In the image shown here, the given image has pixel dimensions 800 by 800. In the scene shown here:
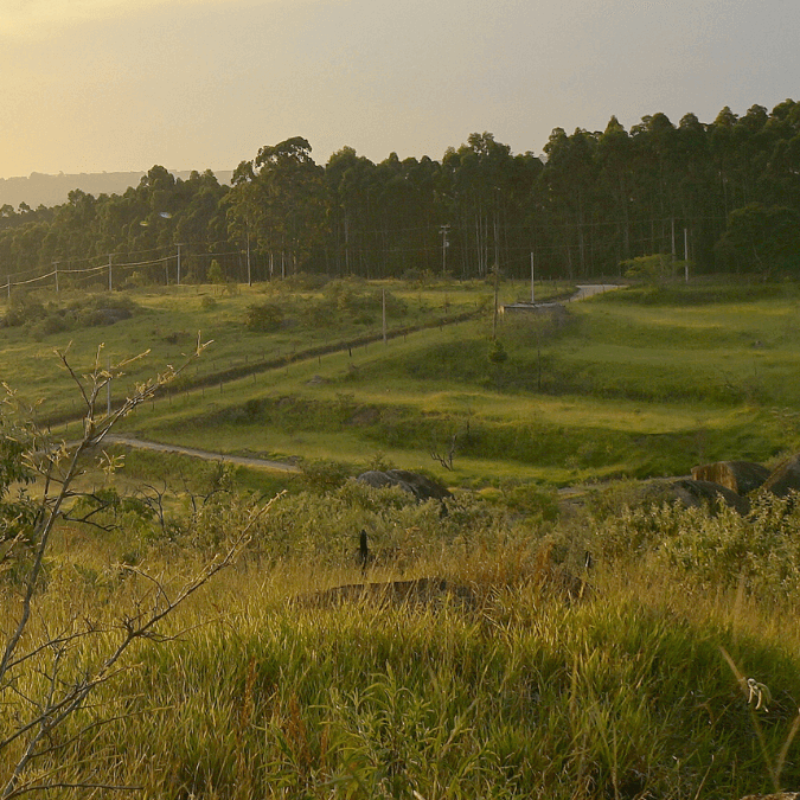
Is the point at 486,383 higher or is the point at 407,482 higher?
the point at 486,383

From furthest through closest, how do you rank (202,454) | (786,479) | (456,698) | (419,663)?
(202,454)
(786,479)
(419,663)
(456,698)

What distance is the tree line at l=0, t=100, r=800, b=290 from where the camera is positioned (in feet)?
286

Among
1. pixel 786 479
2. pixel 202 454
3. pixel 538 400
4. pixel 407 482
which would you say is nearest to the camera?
pixel 786 479

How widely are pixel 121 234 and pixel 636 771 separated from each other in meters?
131

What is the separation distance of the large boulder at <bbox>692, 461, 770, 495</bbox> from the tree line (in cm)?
6177

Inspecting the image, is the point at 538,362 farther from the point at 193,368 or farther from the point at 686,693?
the point at 686,693

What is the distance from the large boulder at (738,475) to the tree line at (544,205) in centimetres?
6177

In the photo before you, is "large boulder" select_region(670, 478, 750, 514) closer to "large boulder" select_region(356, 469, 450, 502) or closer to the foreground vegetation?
"large boulder" select_region(356, 469, 450, 502)

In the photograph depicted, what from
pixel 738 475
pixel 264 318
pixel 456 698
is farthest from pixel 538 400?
pixel 456 698

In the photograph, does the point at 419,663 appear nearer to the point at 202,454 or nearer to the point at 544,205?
the point at 202,454

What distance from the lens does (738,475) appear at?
24.9 meters

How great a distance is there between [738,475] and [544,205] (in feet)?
246

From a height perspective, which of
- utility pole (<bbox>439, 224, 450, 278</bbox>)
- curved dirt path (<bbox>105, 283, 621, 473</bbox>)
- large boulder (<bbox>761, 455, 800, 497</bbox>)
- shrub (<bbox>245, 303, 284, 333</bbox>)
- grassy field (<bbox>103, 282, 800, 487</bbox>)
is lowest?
curved dirt path (<bbox>105, 283, 621, 473</bbox>)

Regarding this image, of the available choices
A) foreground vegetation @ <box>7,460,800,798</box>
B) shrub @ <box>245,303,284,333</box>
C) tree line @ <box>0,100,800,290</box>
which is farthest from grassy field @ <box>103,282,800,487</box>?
foreground vegetation @ <box>7,460,800,798</box>
